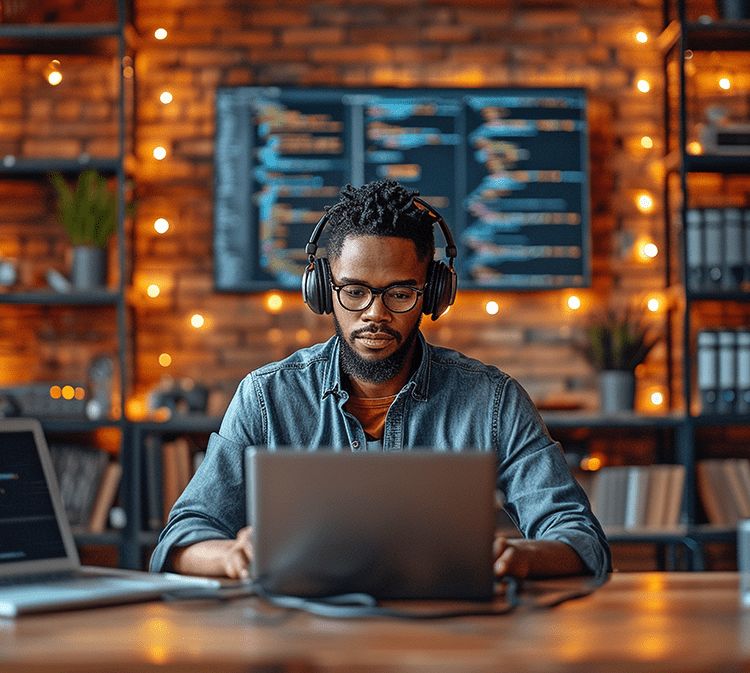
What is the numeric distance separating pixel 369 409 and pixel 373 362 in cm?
11

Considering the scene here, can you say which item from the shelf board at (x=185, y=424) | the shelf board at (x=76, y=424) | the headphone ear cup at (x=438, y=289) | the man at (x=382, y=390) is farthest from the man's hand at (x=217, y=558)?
the shelf board at (x=76, y=424)

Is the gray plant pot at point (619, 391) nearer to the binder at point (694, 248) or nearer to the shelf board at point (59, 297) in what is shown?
the binder at point (694, 248)

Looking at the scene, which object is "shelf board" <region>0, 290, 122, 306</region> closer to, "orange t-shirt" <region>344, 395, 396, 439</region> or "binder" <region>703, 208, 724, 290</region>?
"orange t-shirt" <region>344, 395, 396, 439</region>

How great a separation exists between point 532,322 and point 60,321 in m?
1.81

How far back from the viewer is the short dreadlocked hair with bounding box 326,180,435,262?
1720 millimetres

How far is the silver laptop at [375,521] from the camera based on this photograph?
3.29 ft

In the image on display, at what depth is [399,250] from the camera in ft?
5.55

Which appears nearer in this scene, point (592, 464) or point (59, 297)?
point (59, 297)

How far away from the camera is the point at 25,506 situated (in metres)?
1.18

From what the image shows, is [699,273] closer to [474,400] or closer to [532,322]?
[532,322]

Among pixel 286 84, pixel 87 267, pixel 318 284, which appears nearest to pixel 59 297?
pixel 87 267

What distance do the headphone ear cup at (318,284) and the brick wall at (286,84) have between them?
1.54 m

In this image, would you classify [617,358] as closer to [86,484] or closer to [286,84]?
[286,84]

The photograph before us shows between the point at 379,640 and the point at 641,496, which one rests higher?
the point at 379,640
